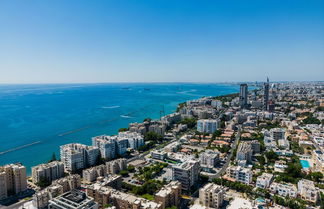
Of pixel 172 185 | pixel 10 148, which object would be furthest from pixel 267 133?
pixel 10 148

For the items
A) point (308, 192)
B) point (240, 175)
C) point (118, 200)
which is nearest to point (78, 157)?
point (118, 200)

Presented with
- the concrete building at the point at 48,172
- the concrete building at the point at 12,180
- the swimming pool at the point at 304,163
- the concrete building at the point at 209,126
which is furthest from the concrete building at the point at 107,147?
the swimming pool at the point at 304,163

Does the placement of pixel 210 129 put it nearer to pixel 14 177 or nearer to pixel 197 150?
pixel 197 150

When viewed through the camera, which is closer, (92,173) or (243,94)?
(92,173)

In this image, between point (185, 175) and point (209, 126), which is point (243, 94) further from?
point (185, 175)

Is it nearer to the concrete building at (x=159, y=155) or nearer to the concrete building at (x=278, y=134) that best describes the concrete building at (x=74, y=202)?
the concrete building at (x=159, y=155)
